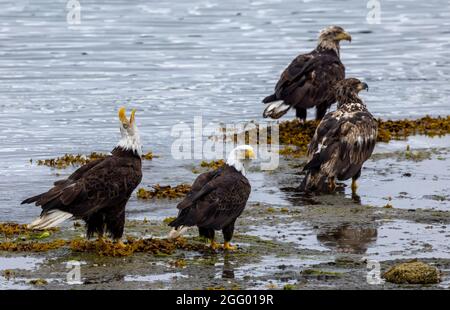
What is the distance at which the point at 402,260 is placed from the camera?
10.8 metres

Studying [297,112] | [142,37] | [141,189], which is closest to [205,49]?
[142,37]

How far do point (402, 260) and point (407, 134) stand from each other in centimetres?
682

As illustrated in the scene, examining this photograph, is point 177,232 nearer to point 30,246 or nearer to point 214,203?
point 214,203

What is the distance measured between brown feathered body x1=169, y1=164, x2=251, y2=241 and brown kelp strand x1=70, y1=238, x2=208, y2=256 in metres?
0.23

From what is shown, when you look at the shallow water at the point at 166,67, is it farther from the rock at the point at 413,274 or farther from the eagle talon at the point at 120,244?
the rock at the point at 413,274

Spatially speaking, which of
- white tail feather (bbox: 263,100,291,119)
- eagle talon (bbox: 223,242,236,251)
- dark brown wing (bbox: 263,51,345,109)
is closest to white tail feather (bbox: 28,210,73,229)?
eagle talon (bbox: 223,242,236,251)

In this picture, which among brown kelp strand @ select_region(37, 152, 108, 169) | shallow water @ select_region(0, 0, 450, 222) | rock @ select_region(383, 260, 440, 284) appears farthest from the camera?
shallow water @ select_region(0, 0, 450, 222)

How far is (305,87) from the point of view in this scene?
17422 millimetres

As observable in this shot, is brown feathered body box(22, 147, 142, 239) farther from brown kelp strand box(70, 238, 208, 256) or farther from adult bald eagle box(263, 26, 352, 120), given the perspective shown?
adult bald eagle box(263, 26, 352, 120)

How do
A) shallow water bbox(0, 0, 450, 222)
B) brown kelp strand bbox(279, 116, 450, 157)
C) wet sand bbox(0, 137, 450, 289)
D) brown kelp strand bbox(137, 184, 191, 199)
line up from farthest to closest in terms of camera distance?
shallow water bbox(0, 0, 450, 222), brown kelp strand bbox(279, 116, 450, 157), brown kelp strand bbox(137, 184, 191, 199), wet sand bbox(0, 137, 450, 289)

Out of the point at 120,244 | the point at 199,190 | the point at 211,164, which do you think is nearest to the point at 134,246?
the point at 120,244

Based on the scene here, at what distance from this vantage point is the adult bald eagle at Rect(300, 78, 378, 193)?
13.8m

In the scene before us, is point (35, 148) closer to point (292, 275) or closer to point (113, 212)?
point (113, 212)

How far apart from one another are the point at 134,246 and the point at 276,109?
21.9 feet
